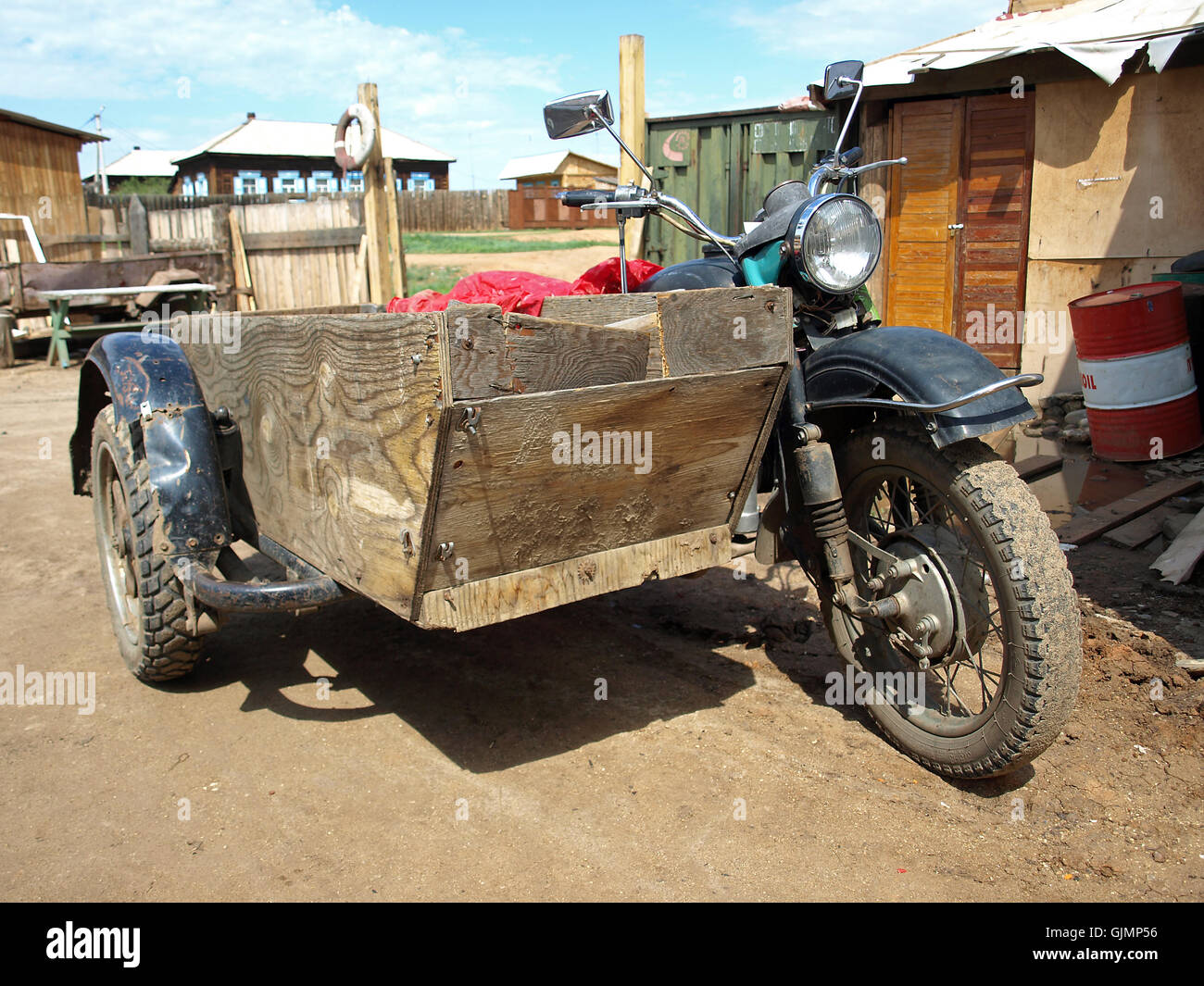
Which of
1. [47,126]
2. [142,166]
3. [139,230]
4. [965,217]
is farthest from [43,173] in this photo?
[142,166]

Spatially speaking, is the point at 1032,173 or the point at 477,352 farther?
the point at 1032,173

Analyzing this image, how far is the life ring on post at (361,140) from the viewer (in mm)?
7566

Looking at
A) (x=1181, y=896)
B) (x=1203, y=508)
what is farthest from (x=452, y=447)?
(x=1203, y=508)

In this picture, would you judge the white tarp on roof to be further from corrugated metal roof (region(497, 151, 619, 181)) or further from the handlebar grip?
corrugated metal roof (region(497, 151, 619, 181))

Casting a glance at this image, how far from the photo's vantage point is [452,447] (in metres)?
2.00

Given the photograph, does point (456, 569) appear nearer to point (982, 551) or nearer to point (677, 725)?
point (677, 725)

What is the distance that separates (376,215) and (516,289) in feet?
23.1

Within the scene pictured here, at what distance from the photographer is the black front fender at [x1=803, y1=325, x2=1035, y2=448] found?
7.58 ft

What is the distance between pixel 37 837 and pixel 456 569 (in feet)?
4.58

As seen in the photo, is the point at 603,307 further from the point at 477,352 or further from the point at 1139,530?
the point at 1139,530

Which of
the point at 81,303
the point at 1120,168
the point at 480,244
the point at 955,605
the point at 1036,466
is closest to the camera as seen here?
the point at 955,605

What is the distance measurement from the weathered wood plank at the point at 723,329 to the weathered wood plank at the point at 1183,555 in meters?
2.47

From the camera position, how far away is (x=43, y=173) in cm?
2022

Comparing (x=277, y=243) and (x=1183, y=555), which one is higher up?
(x=277, y=243)
